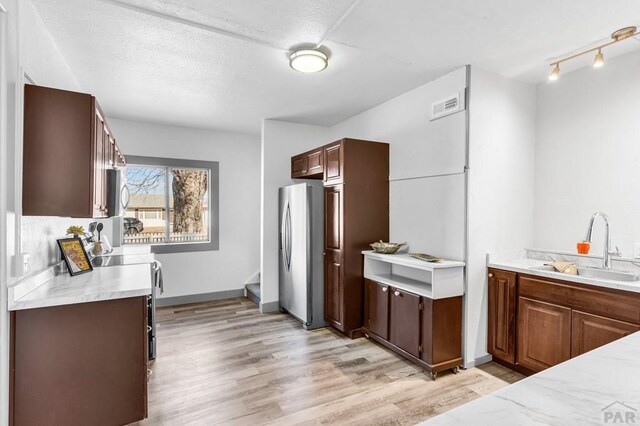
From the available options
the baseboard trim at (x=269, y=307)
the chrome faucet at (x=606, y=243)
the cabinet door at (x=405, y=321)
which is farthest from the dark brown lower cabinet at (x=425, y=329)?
the baseboard trim at (x=269, y=307)

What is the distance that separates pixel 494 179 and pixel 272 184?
2826 mm

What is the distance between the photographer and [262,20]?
225cm

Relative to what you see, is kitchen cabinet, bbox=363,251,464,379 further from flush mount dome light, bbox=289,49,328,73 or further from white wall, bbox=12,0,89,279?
white wall, bbox=12,0,89,279

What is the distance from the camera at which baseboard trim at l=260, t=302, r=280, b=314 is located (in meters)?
4.56

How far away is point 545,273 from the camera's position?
8.54ft

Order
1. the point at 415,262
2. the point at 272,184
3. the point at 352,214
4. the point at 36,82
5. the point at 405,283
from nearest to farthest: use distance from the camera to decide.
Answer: the point at 36,82
the point at 415,262
the point at 405,283
the point at 352,214
the point at 272,184

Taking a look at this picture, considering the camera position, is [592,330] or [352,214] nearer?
[592,330]

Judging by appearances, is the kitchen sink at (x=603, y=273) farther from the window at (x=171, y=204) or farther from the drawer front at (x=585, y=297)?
the window at (x=171, y=204)

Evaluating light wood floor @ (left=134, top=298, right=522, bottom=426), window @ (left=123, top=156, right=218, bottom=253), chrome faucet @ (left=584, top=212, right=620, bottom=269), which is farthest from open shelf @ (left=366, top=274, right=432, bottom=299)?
window @ (left=123, top=156, right=218, bottom=253)

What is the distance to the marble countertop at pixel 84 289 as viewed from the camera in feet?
5.82

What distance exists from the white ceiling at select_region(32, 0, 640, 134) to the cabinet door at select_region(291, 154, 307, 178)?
937 millimetres

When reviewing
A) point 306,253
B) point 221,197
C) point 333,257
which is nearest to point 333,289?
point 333,257

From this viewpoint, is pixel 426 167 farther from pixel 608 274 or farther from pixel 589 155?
pixel 608 274

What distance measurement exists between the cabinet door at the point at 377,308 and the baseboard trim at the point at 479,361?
0.76m
